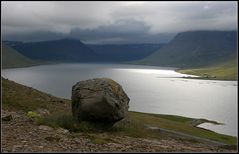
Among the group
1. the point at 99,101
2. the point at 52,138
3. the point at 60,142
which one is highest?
the point at 99,101

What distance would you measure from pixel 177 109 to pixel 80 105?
133 metres

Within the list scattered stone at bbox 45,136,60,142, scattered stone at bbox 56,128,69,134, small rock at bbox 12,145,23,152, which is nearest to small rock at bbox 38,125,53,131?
scattered stone at bbox 56,128,69,134

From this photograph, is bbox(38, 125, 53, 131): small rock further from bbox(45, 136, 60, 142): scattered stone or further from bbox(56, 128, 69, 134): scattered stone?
bbox(45, 136, 60, 142): scattered stone

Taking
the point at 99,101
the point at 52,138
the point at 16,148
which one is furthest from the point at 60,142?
the point at 99,101

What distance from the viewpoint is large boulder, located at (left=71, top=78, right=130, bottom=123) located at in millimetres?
28609

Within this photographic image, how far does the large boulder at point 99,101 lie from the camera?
2861cm

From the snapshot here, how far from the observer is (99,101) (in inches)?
1123

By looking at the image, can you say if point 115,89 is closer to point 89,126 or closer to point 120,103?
point 120,103

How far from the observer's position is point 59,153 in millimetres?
18594

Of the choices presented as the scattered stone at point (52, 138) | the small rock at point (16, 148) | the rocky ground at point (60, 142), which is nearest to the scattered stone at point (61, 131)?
the rocky ground at point (60, 142)

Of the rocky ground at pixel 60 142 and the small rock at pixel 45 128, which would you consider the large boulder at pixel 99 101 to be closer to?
the rocky ground at pixel 60 142

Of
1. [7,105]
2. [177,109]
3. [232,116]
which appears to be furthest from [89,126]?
[177,109]

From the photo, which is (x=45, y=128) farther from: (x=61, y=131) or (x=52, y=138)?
(x=52, y=138)

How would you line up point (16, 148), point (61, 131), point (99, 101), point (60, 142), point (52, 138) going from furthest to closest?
1. point (99, 101)
2. point (61, 131)
3. point (52, 138)
4. point (60, 142)
5. point (16, 148)
